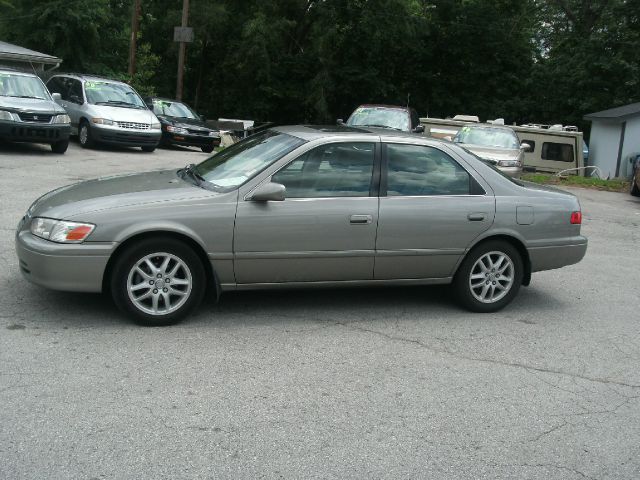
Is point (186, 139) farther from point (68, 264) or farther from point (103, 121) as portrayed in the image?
point (68, 264)

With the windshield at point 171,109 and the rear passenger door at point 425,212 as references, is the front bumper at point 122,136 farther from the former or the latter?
the rear passenger door at point 425,212

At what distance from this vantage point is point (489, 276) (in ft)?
21.2

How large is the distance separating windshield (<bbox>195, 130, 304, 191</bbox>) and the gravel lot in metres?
1.05

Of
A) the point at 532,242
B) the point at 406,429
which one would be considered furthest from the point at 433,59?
the point at 406,429

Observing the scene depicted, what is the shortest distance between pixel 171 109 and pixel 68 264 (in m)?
18.3

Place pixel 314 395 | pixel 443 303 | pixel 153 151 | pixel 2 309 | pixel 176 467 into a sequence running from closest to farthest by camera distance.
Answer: pixel 176 467, pixel 314 395, pixel 2 309, pixel 443 303, pixel 153 151

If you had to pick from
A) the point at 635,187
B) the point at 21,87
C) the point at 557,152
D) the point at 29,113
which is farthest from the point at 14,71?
the point at 557,152

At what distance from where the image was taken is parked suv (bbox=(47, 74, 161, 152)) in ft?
58.6

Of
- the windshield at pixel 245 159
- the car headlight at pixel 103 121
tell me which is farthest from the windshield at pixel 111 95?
the windshield at pixel 245 159

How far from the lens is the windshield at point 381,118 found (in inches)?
701

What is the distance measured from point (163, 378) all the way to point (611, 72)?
34.5 metres

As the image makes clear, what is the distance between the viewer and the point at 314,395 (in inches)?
178

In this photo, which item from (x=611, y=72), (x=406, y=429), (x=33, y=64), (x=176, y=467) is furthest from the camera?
(x=611, y=72)

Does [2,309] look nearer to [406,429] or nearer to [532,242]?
[406,429]
